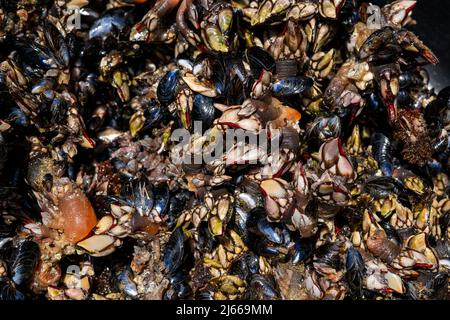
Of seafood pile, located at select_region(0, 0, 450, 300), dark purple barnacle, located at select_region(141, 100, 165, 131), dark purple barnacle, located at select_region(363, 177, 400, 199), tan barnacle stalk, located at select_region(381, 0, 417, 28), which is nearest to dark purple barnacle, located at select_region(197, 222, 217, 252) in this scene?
seafood pile, located at select_region(0, 0, 450, 300)

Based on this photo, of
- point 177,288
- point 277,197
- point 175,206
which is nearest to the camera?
point 277,197

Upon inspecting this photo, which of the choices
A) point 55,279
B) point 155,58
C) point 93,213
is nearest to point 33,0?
point 155,58

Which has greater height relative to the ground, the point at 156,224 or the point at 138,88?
the point at 138,88

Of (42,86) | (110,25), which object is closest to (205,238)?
(42,86)

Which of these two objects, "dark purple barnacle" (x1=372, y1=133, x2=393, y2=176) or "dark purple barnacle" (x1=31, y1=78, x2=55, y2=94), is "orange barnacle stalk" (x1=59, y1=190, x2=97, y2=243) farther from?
"dark purple barnacle" (x1=372, y1=133, x2=393, y2=176)

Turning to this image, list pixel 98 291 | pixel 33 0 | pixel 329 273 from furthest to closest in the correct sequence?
pixel 33 0, pixel 98 291, pixel 329 273

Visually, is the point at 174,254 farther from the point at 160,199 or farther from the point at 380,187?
the point at 380,187

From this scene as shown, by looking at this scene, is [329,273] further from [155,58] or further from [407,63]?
[155,58]

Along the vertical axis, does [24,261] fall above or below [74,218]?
below
